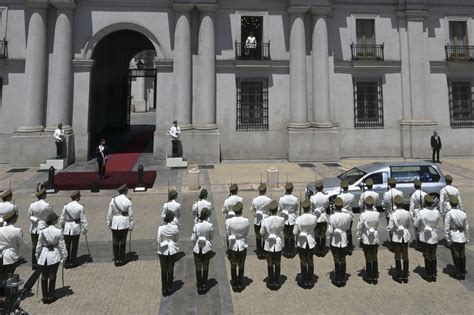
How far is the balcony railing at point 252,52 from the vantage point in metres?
22.1

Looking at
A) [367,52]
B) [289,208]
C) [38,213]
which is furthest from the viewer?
[367,52]

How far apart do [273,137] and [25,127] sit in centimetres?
1367

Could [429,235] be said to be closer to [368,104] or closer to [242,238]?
[242,238]

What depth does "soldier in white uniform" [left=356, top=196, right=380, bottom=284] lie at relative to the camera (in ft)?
23.6

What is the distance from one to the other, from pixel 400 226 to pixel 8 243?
7081 mm

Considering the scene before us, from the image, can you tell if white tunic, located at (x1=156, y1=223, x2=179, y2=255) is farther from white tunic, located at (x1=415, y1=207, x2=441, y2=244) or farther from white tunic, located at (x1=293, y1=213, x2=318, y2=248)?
white tunic, located at (x1=415, y1=207, x2=441, y2=244)

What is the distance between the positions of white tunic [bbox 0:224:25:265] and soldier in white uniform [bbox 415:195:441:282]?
742 cm

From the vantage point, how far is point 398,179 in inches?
491

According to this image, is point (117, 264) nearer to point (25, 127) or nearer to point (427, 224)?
point (427, 224)

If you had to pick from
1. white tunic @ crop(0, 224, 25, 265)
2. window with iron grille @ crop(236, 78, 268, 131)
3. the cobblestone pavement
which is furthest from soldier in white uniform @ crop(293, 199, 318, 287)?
window with iron grille @ crop(236, 78, 268, 131)

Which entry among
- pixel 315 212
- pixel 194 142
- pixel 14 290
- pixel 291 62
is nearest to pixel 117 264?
pixel 14 290

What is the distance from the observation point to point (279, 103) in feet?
74.1

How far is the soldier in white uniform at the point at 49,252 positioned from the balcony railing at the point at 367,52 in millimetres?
20677

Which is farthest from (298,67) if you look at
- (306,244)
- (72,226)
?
(72,226)
